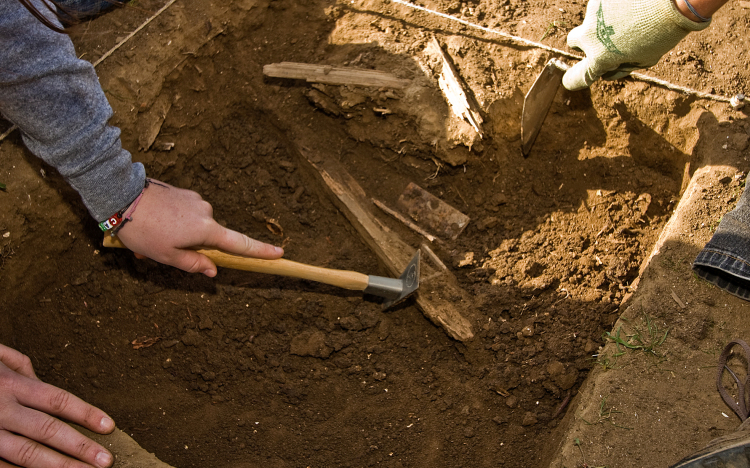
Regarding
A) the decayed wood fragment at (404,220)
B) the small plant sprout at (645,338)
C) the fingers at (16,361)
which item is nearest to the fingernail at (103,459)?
the fingers at (16,361)

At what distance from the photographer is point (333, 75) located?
9.84 ft

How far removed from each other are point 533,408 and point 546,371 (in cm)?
19

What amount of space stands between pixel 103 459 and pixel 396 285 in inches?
56.9

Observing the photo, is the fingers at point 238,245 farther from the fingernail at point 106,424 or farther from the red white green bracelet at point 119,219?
the fingernail at point 106,424

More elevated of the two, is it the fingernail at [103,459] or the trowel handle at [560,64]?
the trowel handle at [560,64]

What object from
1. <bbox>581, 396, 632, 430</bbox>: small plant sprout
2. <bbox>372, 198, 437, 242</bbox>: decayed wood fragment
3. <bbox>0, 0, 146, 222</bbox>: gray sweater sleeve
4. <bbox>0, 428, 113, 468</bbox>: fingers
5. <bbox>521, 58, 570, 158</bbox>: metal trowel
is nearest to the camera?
<bbox>0, 0, 146, 222</bbox>: gray sweater sleeve

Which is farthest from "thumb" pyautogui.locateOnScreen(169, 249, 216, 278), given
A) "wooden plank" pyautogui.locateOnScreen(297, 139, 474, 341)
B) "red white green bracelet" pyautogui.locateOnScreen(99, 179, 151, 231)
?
"wooden plank" pyautogui.locateOnScreen(297, 139, 474, 341)

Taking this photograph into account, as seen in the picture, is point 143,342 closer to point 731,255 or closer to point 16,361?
point 16,361

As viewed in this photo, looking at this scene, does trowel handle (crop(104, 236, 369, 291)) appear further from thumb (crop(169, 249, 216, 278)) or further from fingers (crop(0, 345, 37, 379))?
fingers (crop(0, 345, 37, 379))

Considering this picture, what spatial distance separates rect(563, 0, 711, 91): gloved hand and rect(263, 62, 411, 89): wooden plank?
3.05 feet

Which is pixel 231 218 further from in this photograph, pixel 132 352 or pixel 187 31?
pixel 187 31

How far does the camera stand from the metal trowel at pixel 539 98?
2803mm

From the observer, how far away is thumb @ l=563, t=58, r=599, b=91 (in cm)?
258

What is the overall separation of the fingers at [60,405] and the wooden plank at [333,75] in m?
1.96
